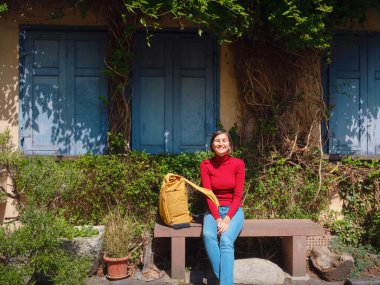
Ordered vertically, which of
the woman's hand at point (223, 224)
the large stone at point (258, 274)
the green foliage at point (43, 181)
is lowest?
the large stone at point (258, 274)

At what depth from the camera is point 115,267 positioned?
179 inches

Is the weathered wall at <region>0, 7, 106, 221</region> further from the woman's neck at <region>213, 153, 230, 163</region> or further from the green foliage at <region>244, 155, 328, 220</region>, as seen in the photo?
the green foliage at <region>244, 155, 328, 220</region>

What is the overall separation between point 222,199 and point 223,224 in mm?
359

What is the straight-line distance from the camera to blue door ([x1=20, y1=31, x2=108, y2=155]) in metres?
5.36

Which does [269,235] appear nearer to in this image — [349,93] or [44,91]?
[349,93]

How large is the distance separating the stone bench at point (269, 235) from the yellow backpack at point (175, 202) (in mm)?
84

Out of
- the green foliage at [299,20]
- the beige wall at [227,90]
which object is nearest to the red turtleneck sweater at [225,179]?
the beige wall at [227,90]

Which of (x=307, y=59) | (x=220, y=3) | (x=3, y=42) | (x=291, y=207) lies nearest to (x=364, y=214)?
(x=291, y=207)

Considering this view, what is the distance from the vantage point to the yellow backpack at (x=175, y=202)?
4462 millimetres

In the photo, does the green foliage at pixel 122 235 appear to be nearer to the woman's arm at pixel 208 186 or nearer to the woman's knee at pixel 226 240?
the woman's arm at pixel 208 186

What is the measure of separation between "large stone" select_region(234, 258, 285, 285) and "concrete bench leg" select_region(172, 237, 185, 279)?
585 millimetres

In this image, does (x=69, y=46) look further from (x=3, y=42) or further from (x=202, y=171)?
(x=202, y=171)

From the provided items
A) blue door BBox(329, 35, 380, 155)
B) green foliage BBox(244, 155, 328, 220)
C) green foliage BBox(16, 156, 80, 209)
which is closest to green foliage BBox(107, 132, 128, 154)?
green foliage BBox(16, 156, 80, 209)

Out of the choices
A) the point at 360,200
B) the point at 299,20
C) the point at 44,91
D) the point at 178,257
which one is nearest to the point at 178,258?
the point at 178,257
